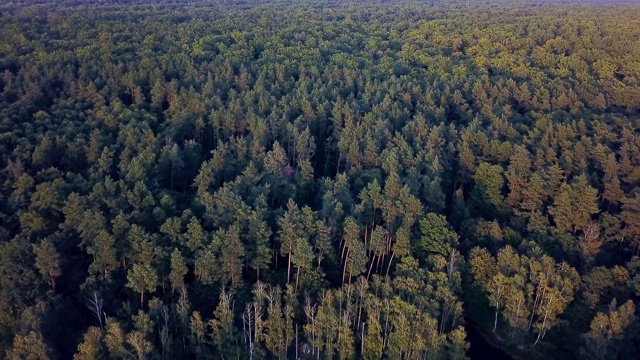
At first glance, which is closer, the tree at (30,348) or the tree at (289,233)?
the tree at (30,348)

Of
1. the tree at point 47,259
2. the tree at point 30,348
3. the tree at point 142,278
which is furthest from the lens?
the tree at point 47,259

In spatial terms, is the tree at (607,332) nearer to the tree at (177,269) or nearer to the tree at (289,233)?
the tree at (289,233)

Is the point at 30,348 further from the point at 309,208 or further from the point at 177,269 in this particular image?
the point at 309,208

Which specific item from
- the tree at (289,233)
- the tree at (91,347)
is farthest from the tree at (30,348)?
the tree at (289,233)

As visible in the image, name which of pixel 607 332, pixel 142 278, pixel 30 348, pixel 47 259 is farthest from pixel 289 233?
pixel 607 332

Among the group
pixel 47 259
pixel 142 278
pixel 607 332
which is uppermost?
pixel 47 259

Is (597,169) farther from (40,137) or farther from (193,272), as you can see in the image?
(40,137)

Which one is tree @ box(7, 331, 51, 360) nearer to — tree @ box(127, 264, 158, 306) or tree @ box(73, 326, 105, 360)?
tree @ box(73, 326, 105, 360)

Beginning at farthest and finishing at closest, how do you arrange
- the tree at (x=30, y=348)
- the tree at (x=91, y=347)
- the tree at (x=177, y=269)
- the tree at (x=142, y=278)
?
the tree at (x=177, y=269)
the tree at (x=142, y=278)
the tree at (x=91, y=347)
the tree at (x=30, y=348)

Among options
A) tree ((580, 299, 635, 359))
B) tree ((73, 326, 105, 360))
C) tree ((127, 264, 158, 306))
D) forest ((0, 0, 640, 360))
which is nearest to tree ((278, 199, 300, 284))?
forest ((0, 0, 640, 360))
